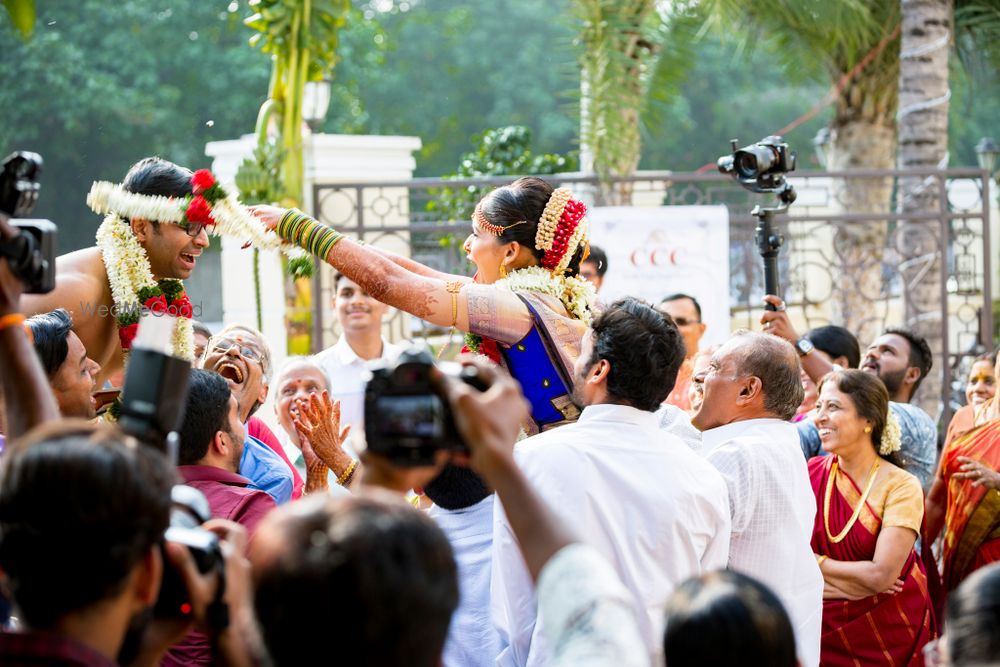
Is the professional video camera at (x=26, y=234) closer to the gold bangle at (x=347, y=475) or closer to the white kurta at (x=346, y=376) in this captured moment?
the gold bangle at (x=347, y=475)

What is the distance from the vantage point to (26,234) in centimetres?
227

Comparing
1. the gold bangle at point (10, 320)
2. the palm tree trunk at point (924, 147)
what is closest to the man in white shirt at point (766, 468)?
the gold bangle at point (10, 320)

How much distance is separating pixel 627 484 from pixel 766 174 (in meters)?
2.42

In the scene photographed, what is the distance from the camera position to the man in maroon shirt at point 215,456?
10.4 feet

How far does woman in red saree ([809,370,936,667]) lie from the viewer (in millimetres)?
4418

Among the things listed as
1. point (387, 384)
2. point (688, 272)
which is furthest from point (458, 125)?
point (387, 384)

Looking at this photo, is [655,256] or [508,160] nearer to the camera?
[655,256]

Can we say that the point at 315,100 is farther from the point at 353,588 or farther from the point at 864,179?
the point at 353,588

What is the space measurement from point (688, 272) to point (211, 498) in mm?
6901

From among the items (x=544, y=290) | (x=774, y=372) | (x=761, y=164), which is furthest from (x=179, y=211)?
(x=761, y=164)

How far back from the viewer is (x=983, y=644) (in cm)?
184

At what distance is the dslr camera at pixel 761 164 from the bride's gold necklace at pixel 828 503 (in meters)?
1.25

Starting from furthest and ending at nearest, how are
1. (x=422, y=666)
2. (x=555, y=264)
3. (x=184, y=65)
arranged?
(x=184, y=65), (x=555, y=264), (x=422, y=666)

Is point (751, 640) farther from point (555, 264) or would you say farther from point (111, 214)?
point (111, 214)
